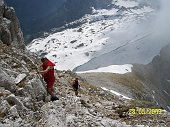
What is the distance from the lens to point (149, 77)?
541 feet

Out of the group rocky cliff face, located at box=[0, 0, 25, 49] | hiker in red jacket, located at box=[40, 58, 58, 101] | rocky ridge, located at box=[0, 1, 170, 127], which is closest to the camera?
rocky ridge, located at box=[0, 1, 170, 127]

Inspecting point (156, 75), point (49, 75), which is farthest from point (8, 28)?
point (156, 75)

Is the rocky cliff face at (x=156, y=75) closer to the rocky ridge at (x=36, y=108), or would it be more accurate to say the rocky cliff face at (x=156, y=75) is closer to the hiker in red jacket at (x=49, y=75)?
the rocky ridge at (x=36, y=108)

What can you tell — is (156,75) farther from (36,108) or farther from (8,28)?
(36,108)

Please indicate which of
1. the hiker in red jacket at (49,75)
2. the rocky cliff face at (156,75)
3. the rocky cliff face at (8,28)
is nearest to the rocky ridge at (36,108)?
the hiker in red jacket at (49,75)

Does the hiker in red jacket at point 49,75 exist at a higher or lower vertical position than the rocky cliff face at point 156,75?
higher

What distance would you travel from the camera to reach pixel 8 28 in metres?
35.6

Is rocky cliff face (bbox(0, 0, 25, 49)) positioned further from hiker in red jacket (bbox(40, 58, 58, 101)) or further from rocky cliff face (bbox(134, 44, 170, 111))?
rocky cliff face (bbox(134, 44, 170, 111))

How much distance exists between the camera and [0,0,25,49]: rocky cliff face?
33.3m

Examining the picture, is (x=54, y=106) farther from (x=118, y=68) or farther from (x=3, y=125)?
(x=118, y=68)

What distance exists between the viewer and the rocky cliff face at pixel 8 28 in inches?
1313

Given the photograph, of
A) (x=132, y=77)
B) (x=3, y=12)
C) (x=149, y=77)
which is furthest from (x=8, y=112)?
(x=149, y=77)

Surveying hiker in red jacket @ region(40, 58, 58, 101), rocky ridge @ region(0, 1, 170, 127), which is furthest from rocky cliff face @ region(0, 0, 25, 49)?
hiker in red jacket @ region(40, 58, 58, 101)

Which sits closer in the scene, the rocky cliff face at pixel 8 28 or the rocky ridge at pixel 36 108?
the rocky ridge at pixel 36 108
